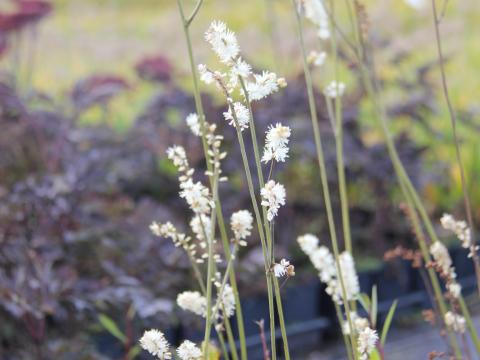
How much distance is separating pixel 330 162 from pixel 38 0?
136cm

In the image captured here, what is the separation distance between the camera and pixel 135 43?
893 cm

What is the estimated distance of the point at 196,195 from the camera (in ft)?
3.26

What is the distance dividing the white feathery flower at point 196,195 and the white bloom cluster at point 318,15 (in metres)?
0.51

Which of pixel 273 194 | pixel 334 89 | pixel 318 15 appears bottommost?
pixel 273 194

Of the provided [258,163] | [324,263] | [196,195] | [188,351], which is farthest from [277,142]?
[324,263]

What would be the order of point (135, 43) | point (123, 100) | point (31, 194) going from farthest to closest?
point (135, 43) < point (123, 100) < point (31, 194)

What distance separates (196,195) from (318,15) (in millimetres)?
568

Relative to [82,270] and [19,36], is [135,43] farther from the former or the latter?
[82,270]

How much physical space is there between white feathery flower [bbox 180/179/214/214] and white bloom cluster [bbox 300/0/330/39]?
51cm

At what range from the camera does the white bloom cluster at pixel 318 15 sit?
1400 millimetres

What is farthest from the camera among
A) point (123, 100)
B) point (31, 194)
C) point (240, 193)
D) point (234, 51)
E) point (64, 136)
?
point (123, 100)

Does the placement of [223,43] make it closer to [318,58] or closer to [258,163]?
[258,163]

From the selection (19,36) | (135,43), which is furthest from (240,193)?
(135,43)

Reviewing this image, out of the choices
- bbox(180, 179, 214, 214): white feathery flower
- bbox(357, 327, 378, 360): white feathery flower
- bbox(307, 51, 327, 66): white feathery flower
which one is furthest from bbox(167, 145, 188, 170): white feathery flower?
bbox(307, 51, 327, 66): white feathery flower
